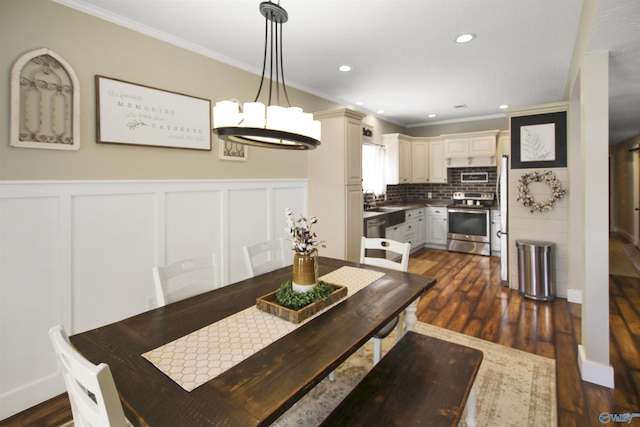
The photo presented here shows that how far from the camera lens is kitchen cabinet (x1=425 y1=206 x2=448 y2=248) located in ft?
20.2

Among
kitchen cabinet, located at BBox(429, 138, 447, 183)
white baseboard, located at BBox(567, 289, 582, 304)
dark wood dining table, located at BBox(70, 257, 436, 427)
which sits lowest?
white baseboard, located at BBox(567, 289, 582, 304)

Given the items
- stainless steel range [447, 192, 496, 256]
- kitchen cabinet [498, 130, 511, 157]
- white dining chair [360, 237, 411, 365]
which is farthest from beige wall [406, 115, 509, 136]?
white dining chair [360, 237, 411, 365]

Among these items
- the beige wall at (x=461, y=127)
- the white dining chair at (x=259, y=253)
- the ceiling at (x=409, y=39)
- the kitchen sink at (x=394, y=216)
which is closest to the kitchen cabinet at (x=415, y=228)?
the kitchen sink at (x=394, y=216)

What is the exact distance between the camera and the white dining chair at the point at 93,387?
78 centimetres

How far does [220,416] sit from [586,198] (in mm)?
2494

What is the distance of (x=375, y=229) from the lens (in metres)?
4.62

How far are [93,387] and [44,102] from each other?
2.06 m

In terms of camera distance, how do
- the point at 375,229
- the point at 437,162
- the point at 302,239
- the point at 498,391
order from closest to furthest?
the point at 302,239 < the point at 498,391 < the point at 375,229 < the point at 437,162

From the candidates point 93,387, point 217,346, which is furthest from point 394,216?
point 93,387

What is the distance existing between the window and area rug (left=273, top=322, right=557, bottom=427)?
12.0 ft

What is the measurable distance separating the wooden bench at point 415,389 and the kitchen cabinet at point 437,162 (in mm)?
5116

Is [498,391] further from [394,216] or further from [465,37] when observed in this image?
[394,216]

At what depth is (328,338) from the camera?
130 cm

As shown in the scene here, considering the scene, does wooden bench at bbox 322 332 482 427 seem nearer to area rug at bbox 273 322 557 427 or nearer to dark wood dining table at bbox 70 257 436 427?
dark wood dining table at bbox 70 257 436 427
